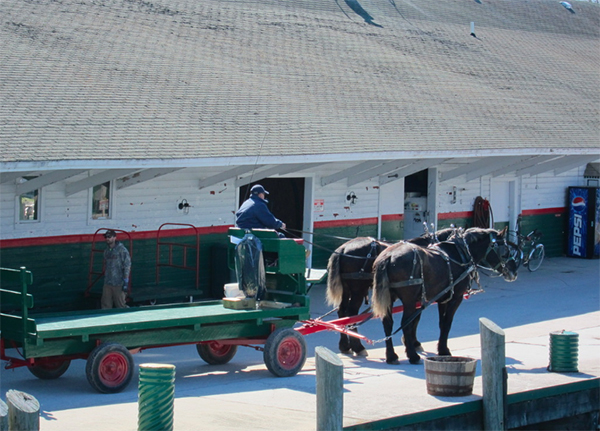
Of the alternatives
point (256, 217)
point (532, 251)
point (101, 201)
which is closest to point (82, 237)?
point (101, 201)

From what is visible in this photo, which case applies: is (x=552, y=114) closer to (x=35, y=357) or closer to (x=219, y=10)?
(x=219, y=10)

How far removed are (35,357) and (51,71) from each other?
7.13 meters

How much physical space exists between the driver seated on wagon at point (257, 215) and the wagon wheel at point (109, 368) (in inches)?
91.8

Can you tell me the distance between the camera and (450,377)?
906cm

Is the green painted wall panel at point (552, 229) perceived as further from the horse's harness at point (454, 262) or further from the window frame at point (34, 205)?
the window frame at point (34, 205)

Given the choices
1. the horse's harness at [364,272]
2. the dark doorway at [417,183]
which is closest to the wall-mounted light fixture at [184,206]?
the horse's harness at [364,272]

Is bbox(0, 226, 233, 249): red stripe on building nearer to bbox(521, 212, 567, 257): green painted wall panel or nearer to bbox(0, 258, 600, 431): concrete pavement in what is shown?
bbox(0, 258, 600, 431): concrete pavement

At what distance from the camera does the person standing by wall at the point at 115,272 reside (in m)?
12.3

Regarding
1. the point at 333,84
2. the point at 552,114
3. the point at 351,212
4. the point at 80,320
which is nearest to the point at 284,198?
the point at 351,212

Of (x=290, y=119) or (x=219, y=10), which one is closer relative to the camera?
(x=290, y=119)

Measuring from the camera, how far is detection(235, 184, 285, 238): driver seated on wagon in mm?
10664

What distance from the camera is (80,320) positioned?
9648mm

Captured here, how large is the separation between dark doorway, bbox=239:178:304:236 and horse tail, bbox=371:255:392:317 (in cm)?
682

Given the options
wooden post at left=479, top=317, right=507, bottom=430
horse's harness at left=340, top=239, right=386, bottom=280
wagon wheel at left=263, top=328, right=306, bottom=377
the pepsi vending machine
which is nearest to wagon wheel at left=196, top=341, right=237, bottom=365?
wagon wheel at left=263, top=328, right=306, bottom=377
